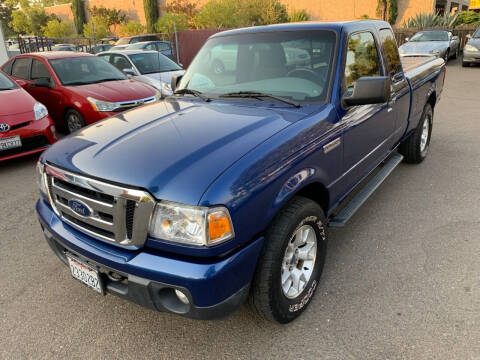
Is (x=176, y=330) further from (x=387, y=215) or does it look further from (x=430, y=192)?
(x=430, y=192)

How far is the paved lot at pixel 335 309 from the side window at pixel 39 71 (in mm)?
4261

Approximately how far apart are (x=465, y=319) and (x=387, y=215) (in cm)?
153

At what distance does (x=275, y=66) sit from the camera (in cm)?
309

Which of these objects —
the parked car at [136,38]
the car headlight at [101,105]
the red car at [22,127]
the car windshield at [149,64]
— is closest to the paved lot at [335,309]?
the red car at [22,127]

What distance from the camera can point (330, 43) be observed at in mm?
2992

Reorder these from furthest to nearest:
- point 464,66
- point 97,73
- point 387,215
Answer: point 464,66 → point 97,73 → point 387,215

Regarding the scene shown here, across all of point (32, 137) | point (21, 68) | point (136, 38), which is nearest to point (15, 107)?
point (32, 137)

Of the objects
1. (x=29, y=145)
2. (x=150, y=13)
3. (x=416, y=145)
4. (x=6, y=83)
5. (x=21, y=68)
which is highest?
(x=150, y=13)

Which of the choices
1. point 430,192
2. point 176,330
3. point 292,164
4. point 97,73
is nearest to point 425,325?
point 292,164

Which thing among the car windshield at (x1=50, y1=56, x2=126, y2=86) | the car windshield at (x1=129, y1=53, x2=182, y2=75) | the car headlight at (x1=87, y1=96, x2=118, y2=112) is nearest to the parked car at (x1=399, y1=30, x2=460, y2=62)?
the car windshield at (x1=129, y1=53, x2=182, y2=75)

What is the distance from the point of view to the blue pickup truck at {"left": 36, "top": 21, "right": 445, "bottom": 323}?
1921 mm

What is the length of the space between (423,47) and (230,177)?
51.4 feet

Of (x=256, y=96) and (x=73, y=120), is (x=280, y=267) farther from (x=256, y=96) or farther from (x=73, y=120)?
(x=73, y=120)

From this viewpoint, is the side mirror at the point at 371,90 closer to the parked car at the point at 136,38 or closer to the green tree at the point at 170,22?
the parked car at the point at 136,38
